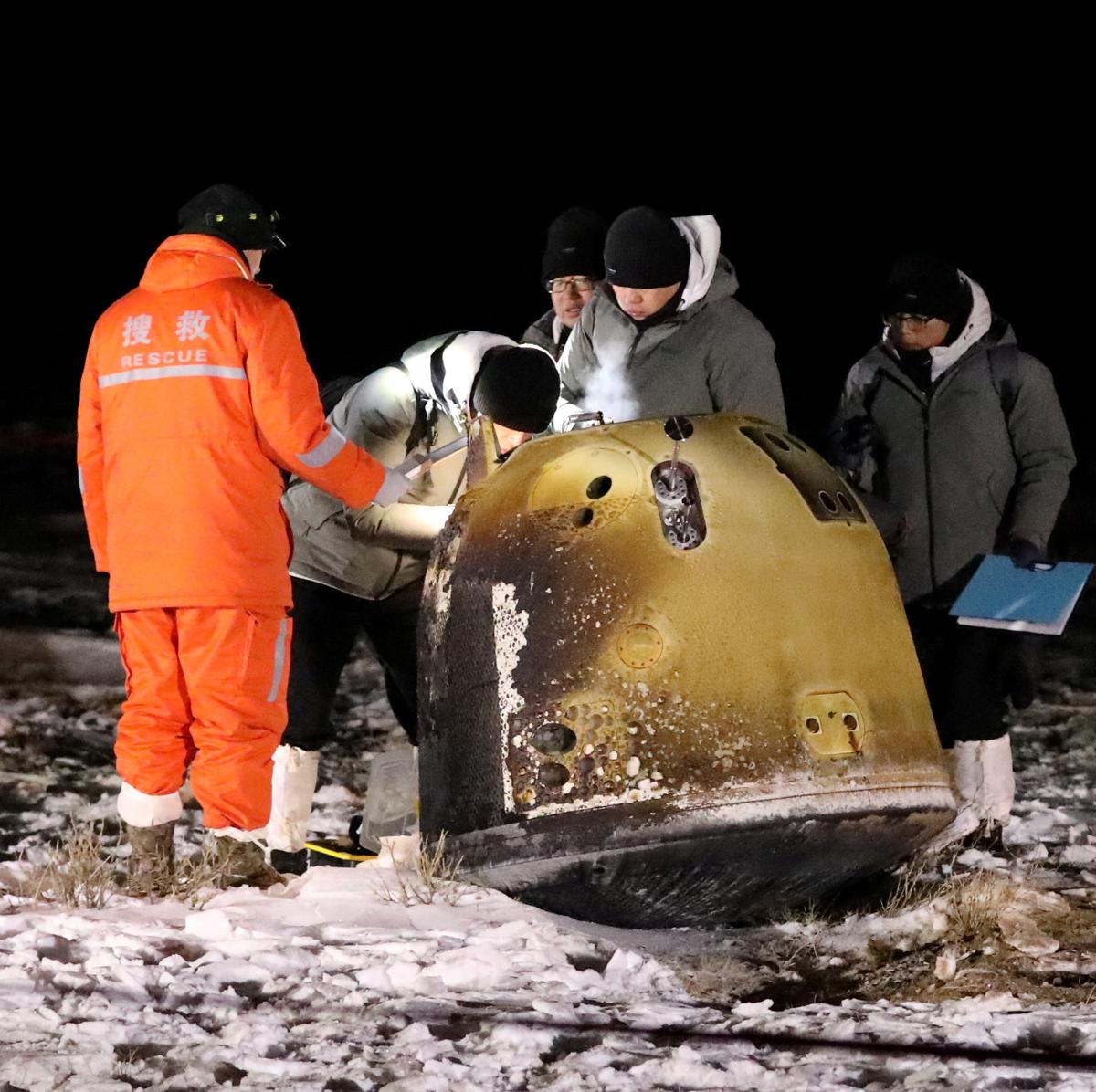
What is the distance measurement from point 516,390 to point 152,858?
1557 mm

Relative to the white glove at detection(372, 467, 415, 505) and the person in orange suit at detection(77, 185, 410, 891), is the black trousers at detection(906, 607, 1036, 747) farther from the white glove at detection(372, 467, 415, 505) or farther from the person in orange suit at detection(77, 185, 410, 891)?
the person in orange suit at detection(77, 185, 410, 891)

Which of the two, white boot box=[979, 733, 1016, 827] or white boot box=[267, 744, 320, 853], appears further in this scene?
white boot box=[979, 733, 1016, 827]

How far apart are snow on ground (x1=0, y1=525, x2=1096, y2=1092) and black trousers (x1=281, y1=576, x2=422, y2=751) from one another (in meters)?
0.62

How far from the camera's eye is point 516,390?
4.89 m

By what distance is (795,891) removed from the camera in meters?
4.63

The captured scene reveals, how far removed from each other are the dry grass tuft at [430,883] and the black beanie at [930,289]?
A: 237 centimetres

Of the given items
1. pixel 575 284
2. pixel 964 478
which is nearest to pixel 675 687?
pixel 964 478

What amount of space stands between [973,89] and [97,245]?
1874cm

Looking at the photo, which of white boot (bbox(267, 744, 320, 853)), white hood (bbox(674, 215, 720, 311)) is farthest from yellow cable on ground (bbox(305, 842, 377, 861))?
white hood (bbox(674, 215, 720, 311))

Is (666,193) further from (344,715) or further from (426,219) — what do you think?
(344,715)

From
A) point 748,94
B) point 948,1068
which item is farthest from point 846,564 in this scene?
point 748,94

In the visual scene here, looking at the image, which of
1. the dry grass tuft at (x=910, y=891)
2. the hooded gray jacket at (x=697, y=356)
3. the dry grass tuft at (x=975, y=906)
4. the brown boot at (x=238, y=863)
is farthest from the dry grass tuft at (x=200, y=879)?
the dry grass tuft at (x=975, y=906)

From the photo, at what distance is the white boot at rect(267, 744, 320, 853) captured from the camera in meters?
5.54

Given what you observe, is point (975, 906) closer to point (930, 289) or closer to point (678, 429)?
point (678, 429)
